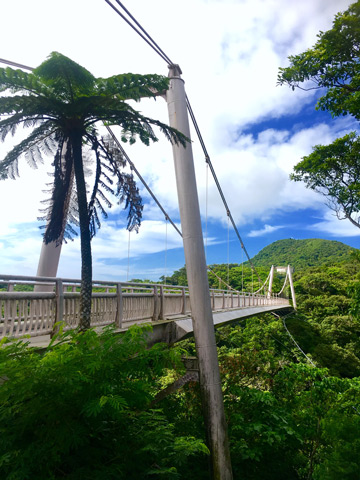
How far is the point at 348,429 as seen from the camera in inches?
197

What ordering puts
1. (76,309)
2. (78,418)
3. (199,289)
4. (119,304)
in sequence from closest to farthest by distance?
(78,418)
(76,309)
(119,304)
(199,289)

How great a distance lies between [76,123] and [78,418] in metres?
4.13

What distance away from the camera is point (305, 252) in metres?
85.4

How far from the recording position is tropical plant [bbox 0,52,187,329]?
4770 mm

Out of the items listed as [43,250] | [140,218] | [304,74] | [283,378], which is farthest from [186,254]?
[304,74]

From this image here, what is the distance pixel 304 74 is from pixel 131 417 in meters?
9.73

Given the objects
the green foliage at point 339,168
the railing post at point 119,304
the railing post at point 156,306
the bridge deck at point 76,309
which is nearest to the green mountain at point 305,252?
the green foliage at point 339,168

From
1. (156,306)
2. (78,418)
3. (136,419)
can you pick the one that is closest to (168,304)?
(156,306)

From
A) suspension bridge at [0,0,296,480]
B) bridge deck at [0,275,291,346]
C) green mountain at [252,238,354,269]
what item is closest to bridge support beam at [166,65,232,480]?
suspension bridge at [0,0,296,480]

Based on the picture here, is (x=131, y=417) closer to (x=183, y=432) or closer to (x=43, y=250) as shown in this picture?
(x=183, y=432)

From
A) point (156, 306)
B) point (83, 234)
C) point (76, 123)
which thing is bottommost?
point (156, 306)

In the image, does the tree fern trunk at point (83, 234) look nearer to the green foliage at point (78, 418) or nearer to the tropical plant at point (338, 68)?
the green foliage at point (78, 418)

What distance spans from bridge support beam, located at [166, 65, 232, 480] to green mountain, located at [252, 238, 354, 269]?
71.1 metres

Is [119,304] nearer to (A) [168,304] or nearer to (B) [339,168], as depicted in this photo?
(A) [168,304]
